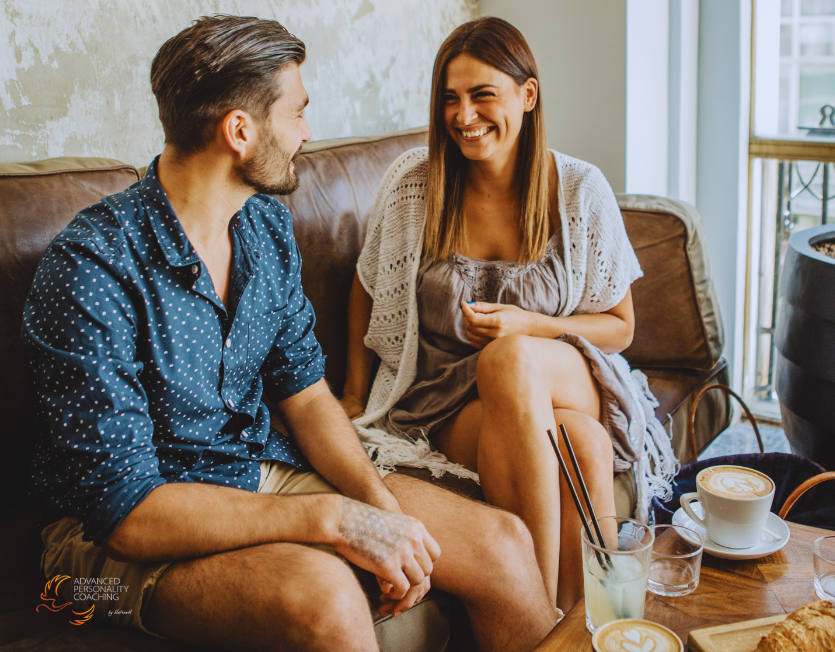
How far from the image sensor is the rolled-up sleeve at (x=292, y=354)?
53.6 inches

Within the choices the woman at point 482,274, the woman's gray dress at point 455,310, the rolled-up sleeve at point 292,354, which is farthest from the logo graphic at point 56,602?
the woman's gray dress at point 455,310

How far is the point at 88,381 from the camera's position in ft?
3.24

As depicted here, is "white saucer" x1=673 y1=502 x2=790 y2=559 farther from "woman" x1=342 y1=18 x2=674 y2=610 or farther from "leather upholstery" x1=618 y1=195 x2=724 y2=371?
"leather upholstery" x1=618 y1=195 x2=724 y2=371

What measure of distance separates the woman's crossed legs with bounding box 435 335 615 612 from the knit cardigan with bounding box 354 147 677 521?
0.26m

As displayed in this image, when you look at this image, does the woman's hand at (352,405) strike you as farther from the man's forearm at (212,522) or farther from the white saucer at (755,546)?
the white saucer at (755,546)

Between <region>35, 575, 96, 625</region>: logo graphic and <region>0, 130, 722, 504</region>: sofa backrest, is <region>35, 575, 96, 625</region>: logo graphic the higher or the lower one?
the lower one

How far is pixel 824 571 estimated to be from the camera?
905 mm

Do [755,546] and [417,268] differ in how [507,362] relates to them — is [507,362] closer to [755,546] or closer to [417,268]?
[417,268]

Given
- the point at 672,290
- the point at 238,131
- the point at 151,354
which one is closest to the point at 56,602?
the point at 151,354

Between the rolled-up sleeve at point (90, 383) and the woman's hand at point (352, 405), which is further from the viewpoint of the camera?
the woman's hand at point (352, 405)

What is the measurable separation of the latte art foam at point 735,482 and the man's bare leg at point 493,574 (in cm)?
32

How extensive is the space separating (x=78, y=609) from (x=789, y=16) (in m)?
2.81

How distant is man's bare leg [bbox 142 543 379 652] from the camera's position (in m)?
0.94

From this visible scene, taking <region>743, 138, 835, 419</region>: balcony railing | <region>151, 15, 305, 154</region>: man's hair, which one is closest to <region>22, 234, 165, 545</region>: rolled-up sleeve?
<region>151, 15, 305, 154</region>: man's hair
